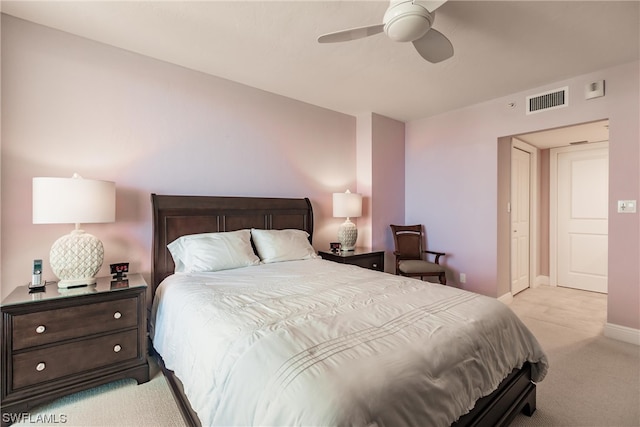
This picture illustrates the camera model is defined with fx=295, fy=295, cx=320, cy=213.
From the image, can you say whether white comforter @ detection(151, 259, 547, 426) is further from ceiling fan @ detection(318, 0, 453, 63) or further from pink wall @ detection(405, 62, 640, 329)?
pink wall @ detection(405, 62, 640, 329)

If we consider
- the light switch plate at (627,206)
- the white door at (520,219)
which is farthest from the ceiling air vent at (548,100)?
the light switch plate at (627,206)

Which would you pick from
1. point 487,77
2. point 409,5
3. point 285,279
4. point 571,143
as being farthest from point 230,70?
point 571,143

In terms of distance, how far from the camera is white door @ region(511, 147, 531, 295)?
436 cm

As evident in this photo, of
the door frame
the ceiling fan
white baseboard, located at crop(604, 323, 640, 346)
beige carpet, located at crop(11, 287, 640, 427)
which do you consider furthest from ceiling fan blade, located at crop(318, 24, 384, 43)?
the door frame

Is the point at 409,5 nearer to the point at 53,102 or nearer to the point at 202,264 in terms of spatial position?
the point at 202,264

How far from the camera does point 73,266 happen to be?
2.06 m

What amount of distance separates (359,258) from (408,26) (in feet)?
8.30

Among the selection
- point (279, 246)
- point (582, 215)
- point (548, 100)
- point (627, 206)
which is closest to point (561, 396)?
point (627, 206)

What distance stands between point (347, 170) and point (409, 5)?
2658 millimetres

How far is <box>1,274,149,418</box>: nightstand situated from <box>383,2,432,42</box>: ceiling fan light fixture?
2.41m

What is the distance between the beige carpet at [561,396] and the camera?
179 centimetres

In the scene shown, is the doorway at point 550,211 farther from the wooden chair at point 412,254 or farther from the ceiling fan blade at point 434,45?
the ceiling fan blade at point 434,45

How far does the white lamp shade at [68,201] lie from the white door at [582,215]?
605 centimetres

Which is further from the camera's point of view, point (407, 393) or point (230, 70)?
point (230, 70)
